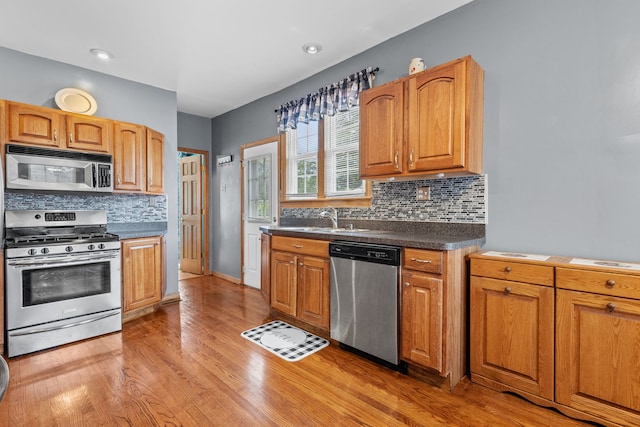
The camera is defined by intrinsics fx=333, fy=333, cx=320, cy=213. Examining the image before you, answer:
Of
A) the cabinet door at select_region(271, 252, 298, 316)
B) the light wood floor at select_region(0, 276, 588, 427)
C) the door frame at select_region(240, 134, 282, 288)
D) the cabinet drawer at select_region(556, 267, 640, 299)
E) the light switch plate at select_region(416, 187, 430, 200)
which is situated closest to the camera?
the cabinet drawer at select_region(556, 267, 640, 299)

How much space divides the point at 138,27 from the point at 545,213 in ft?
11.4

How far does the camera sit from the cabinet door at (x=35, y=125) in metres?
2.90

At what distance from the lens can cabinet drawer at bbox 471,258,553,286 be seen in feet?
6.27

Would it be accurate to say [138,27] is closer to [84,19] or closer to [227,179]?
[84,19]

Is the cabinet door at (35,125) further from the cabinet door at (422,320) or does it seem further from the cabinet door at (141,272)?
the cabinet door at (422,320)

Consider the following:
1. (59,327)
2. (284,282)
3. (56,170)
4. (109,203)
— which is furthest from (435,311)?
(109,203)

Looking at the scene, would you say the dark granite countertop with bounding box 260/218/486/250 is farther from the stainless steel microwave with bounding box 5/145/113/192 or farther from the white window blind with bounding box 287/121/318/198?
the stainless steel microwave with bounding box 5/145/113/192

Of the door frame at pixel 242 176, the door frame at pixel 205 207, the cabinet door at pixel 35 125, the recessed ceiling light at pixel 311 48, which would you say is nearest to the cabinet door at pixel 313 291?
the door frame at pixel 242 176

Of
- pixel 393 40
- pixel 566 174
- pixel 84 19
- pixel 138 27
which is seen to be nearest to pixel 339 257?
pixel 566 174

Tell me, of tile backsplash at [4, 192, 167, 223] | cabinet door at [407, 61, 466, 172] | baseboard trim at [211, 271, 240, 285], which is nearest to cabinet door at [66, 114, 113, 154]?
tile backsplash at [4, 192, 167, 223]

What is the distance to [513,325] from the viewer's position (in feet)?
6.65

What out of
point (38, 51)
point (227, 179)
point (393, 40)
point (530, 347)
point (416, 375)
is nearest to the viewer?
point (530, 347)

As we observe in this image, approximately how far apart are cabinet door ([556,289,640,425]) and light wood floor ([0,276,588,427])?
19cm

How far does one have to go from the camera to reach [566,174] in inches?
84.4
